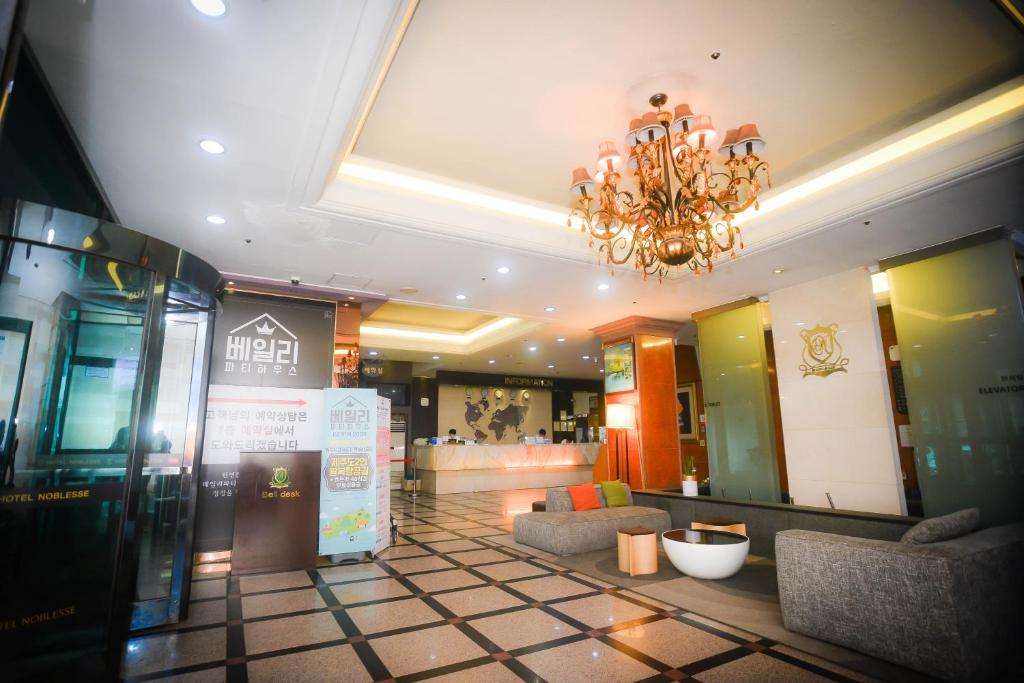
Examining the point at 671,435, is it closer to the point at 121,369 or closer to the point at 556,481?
the point at 556,481

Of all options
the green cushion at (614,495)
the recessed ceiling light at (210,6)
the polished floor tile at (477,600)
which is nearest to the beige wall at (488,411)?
the green cushion at (614,495)

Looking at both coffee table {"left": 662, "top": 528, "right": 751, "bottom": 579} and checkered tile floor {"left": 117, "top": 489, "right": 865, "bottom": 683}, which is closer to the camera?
checkered tile floor {"left": 117, "top": 489, "right": 865, "bottom": 683}

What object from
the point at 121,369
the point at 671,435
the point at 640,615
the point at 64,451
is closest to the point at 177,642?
the point at 64,451

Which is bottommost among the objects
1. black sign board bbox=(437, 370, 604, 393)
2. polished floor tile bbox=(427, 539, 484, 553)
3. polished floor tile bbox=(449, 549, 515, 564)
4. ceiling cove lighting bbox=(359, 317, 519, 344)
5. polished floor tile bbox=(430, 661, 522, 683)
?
polished floor tile bbox=(427, 539, 484, 553)

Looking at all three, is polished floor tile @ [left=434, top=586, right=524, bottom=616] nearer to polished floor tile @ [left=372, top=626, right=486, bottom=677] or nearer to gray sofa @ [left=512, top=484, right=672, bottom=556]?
polished floor tile @ [left=372, top=626, right=486, bottom=677]

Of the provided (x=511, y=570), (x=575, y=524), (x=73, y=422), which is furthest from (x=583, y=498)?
(x=73, y=422)

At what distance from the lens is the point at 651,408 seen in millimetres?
8445

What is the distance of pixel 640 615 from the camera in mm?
3424

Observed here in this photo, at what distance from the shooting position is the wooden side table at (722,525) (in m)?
4.95

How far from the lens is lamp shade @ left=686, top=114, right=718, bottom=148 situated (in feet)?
11.1

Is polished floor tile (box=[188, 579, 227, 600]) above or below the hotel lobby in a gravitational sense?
below

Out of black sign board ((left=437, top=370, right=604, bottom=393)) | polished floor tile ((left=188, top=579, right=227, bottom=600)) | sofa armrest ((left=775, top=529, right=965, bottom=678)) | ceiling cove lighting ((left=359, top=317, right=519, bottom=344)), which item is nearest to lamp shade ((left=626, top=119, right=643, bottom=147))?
sofa armrest ((left=775, top=529, right=965, bottom=678))

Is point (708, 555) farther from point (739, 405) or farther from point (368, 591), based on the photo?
point (739, 405)

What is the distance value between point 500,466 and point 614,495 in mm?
5895
